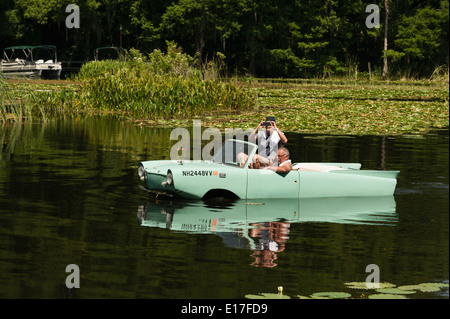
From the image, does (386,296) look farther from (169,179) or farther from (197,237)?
(169,179)

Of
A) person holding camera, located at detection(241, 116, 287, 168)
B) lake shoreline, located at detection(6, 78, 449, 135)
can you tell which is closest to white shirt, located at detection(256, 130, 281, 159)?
person holding camera, located at detection(241, 116, 287, 168)

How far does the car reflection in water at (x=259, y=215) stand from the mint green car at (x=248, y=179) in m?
0.19

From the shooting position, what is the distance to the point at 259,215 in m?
15.7

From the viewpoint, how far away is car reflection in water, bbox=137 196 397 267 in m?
13.8

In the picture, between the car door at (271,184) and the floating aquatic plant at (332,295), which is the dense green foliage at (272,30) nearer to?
the car door at (271,184)

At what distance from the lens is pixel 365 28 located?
6900 cm

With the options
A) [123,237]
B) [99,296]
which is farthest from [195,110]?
[99,296]

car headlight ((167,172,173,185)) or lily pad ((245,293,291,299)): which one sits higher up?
car headlight ((167,172,173,185))

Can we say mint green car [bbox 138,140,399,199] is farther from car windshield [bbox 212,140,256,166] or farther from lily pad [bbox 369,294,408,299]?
lily pad [bbox 369,294,408,299]

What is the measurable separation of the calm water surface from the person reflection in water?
0.02 meters

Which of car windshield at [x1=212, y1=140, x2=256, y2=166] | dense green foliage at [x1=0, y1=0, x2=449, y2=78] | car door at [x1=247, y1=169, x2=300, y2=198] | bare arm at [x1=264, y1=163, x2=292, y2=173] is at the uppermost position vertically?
dense green foliage at [x1=0, y1=0, x2=449, y2=78]

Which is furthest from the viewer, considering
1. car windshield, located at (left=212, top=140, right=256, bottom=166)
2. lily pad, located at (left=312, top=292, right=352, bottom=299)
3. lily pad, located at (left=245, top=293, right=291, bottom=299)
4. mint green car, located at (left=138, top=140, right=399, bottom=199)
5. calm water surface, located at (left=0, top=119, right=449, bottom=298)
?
car windshield, located at (left=212, top=140, right=256, bottom=166)

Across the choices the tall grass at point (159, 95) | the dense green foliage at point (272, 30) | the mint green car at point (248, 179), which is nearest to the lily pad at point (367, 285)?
the mint green car at point (248, 179)

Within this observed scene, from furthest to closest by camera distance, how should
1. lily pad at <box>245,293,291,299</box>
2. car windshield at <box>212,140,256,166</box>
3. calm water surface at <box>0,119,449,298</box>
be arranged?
1. car windshield at <box>212,140,256,166</box>
2. calm water surface at <box>0,119,449,298</box>
3. lily pad at <box>245,293,291,299</box>
